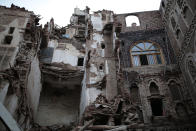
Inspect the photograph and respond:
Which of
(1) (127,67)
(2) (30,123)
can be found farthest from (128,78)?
(2) (30,123)

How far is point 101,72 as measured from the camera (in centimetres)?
1534

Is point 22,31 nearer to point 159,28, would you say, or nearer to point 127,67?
point 127,67

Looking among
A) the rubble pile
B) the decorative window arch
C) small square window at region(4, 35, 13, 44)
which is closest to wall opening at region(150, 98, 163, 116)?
the decorative window arch

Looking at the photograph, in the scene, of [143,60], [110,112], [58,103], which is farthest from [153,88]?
[58,103]

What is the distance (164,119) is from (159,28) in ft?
33.7

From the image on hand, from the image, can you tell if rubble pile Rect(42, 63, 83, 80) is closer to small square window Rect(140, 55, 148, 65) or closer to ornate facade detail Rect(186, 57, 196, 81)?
small square window Rect(140, 55, 148, 65)

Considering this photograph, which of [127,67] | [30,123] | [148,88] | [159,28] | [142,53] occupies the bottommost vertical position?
[30,123]

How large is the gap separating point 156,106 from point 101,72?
17.6 feet

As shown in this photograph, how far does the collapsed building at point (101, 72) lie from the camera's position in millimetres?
12000

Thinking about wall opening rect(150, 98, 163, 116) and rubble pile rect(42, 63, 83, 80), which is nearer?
wall opening rect(150, 98, 163, 116)

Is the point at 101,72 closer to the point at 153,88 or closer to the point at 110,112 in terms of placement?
the point at 110,112

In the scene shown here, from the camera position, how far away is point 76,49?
18.6 metres

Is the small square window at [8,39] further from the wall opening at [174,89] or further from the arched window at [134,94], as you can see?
the wall opening at [174,89]

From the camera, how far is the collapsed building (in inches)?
472
